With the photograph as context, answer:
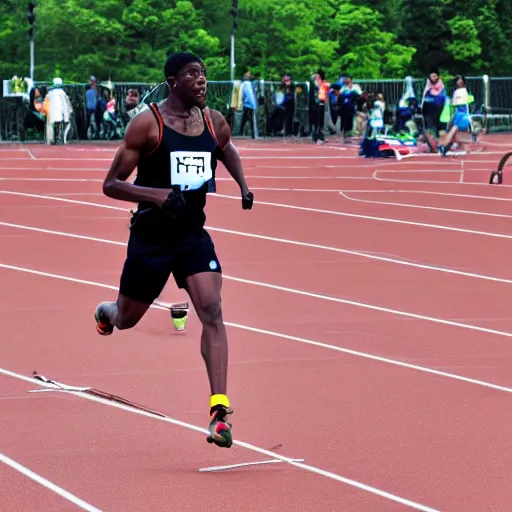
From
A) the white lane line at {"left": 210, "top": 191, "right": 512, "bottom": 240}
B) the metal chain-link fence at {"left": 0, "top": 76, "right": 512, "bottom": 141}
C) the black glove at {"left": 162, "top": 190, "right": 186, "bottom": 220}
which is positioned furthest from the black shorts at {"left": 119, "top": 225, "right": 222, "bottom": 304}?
the metal chain-link fence at {"left": 0, "top": 76, "right": 512, "bottom": 141}

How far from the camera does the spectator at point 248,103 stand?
127 ft

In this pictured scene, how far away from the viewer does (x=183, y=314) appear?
416 inches

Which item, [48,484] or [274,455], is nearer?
[48,484]

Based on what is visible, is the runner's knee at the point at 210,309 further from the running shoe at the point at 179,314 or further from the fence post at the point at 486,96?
the fence post at the point at 486,96

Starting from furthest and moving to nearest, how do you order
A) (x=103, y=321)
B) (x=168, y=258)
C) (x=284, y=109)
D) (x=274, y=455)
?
(x=284, y=109)
(x=103, y=321)
(x=168, y=258)
(x=274, y=455)

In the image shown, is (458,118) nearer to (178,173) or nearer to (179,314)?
(179,314)

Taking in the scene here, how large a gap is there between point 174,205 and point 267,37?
51271mm

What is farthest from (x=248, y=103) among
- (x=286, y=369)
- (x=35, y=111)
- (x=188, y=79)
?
(x=188, y=79)

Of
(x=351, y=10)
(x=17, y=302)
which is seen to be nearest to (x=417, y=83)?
(x=351, y=10)

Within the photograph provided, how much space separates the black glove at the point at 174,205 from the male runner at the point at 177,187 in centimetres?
2

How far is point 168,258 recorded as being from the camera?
24.1ft

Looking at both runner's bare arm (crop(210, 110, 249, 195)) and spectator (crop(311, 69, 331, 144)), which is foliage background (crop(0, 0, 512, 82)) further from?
runner's bare arm (crop(210, 110, 249, 195))

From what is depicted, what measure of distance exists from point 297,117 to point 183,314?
31.2 metres

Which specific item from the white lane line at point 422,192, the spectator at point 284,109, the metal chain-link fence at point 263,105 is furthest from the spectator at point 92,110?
the white lane line at point 422,192
